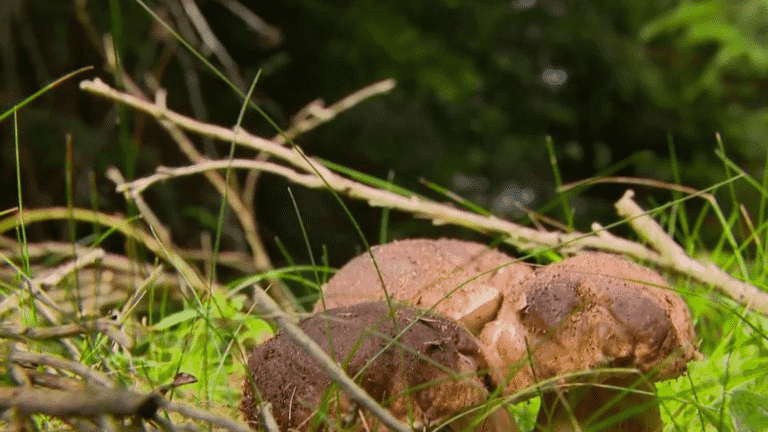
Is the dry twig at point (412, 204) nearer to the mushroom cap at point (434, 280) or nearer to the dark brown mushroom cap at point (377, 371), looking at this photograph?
the mushroom cap at point (434, 280)

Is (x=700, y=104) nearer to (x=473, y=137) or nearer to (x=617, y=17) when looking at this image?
(x=617, y=17)

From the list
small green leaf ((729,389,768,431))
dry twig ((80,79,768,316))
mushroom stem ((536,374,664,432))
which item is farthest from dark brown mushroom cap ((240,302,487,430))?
dry twig ((80,79,768,316))

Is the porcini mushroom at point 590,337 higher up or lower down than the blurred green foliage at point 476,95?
higher up

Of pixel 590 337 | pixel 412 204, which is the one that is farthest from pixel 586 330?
pixel 412 204

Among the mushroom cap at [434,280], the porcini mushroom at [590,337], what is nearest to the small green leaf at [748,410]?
the porcini mushroom at [590,337]

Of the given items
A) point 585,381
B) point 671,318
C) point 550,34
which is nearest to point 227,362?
point 585,381

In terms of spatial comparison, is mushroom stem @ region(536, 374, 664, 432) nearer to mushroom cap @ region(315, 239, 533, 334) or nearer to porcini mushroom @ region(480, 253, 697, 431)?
porcini mushroom @ region(480, 253, 697, 431)

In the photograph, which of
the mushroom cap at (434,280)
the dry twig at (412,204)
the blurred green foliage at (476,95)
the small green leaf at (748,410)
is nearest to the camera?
the small green leaf at (748,410)

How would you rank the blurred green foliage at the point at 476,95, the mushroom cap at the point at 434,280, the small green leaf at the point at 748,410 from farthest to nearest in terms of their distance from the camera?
1. the blurred green foliage at the point at 476,95
2. the mushroom cap at the point at 434,280
3. the small green leaf at the point at 748,410
